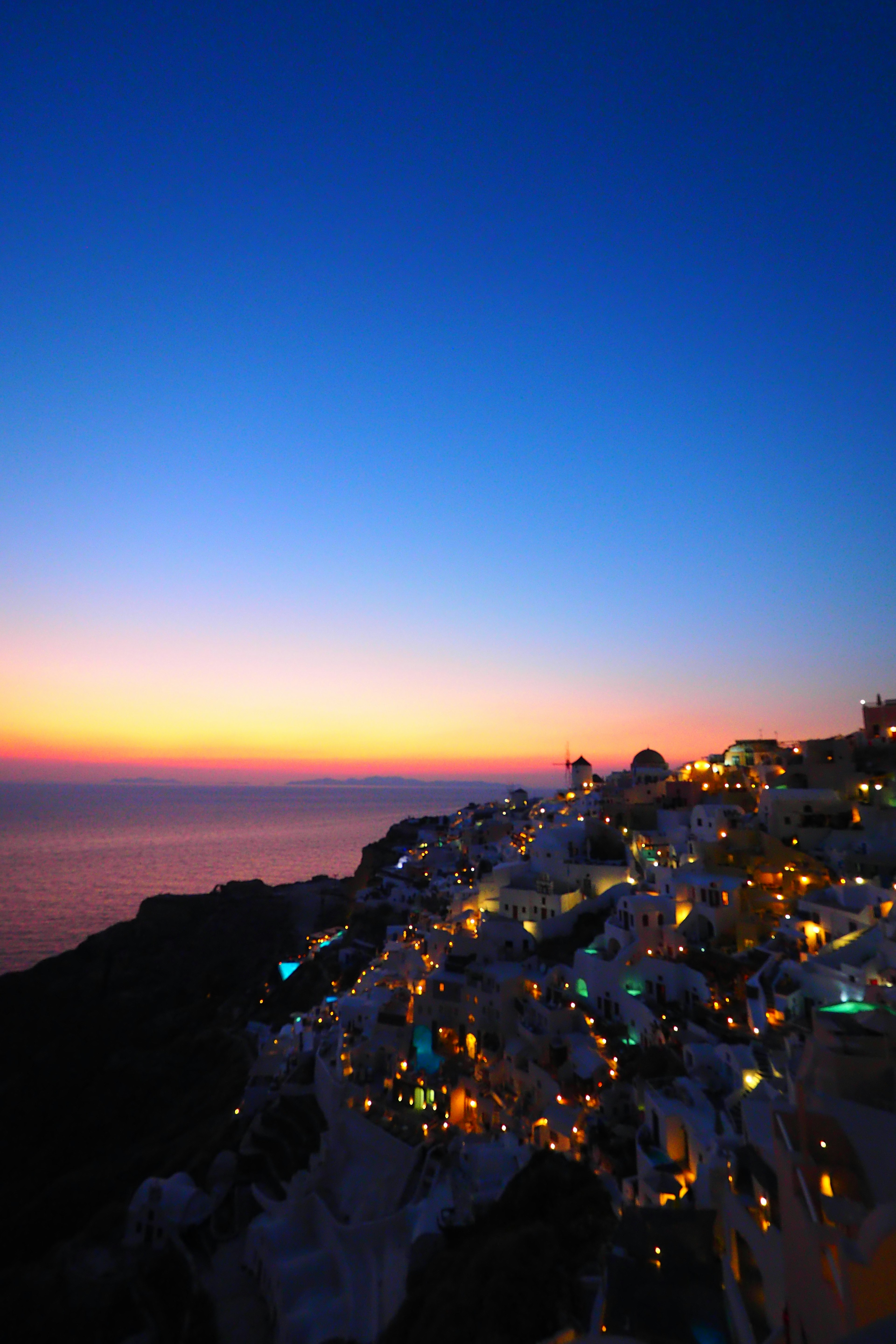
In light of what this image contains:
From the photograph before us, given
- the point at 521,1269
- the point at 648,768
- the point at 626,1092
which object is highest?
the point at 648,768

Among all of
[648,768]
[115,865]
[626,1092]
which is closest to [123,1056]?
[626,1092]

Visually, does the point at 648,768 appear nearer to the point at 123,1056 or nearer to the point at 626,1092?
the point at 626,1092

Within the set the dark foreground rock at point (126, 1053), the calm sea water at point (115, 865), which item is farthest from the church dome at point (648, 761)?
the calm sea water at point (115, 865)

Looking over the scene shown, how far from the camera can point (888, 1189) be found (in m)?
6.91

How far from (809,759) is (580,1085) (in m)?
25.1

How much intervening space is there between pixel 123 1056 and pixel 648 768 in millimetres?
44748

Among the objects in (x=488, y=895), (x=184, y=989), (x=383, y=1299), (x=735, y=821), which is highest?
(x=735, y=821)

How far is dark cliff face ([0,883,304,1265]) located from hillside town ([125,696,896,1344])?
530cm

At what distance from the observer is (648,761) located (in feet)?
185

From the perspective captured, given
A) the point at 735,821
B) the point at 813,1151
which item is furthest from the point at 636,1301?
the point at 735,821

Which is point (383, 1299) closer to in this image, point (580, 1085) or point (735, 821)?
point (580, 1085)

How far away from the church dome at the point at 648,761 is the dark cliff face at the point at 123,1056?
35319mm

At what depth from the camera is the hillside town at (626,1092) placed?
8852 mm

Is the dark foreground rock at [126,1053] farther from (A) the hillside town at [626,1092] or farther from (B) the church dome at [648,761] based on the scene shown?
(B) the church dome at [648,761]
